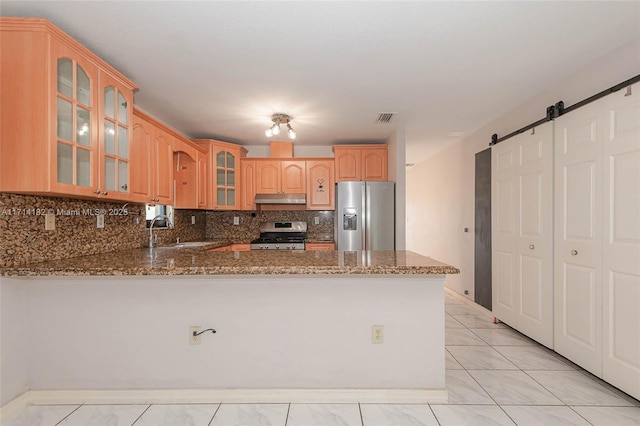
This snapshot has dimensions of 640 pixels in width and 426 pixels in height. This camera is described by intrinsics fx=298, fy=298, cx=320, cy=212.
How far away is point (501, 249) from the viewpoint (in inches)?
136

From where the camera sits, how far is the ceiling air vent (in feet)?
11.4

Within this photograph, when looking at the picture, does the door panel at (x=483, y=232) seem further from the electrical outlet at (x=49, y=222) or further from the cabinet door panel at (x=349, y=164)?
the electrical outlet at (x=49, y=222)

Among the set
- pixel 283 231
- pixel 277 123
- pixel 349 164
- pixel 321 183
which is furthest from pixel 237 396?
pixel 349 164

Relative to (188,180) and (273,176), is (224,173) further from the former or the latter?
(273,176)

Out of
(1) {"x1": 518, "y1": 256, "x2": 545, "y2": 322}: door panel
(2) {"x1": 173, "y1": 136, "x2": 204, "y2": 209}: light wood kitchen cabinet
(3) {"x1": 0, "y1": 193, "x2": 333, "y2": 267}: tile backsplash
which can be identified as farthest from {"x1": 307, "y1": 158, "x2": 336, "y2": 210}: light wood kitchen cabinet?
(1) {"x1": 518, "y1": 256, "x2": 545, "y2": 322}: door panel

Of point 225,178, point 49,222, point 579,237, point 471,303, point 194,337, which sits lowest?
point 471,303

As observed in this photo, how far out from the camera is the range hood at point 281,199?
4.57 m

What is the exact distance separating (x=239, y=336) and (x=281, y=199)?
2.75m

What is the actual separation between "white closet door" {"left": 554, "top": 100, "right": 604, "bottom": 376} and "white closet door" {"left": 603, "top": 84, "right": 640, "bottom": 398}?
68mm

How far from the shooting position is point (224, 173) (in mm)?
4504

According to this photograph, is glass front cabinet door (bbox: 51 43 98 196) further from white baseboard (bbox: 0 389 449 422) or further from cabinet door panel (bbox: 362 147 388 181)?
cabinet door panel (bbox: 362 147 388 181)

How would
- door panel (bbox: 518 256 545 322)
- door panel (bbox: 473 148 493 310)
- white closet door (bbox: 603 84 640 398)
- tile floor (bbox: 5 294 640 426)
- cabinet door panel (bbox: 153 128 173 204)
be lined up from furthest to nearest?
door panel (bbox: 473 148 493 310)
cabinet door panel (bbox: 153 128 173 204)
door panel (bbox: 518 256 545 322)
white closet door (bbox: 603 84 640 398)
tile floor (bbox: 5 294 640 426)

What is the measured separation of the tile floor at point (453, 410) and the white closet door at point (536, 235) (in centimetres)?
59

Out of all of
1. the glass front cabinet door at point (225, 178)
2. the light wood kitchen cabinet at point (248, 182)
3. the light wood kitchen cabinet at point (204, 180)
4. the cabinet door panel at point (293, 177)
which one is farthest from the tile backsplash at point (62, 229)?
the cabinet door panel at point (293, 177)
